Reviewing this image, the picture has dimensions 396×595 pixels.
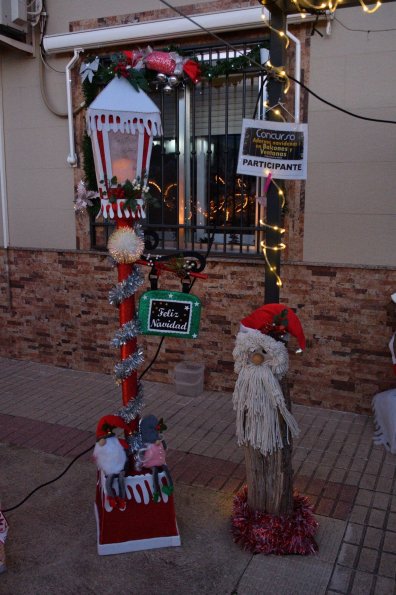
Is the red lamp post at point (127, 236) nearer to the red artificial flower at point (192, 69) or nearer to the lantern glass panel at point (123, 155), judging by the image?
the lantern glass panel at point (123, 155)

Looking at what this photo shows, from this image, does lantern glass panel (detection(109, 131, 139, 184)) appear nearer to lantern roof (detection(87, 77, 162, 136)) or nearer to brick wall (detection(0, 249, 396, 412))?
lantern roof (detection(87, 77, 162, 136))

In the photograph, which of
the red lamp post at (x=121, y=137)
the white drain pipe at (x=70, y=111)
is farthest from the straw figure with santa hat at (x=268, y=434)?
the white drain pipe at (x=70, y=111)

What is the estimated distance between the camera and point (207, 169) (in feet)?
21.6

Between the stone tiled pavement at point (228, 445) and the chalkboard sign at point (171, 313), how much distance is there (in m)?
1.54

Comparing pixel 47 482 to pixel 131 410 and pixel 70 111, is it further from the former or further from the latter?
pixel 70 111

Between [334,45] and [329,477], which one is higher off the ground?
[334,45]

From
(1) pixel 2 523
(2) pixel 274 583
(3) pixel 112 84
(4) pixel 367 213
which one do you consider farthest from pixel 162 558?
(4) pixel 367 213

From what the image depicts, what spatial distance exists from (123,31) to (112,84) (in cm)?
310

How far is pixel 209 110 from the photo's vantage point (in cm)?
632

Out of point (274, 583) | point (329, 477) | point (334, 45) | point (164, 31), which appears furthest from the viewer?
point (164, 31)

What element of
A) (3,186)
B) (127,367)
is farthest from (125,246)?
(3,186)

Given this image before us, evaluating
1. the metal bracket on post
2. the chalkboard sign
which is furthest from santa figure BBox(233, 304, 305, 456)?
the metal bracket on post

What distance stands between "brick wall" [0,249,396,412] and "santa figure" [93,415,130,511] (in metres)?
2.98

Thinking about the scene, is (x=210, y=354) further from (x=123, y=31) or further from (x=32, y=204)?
(x=123, y=31)
